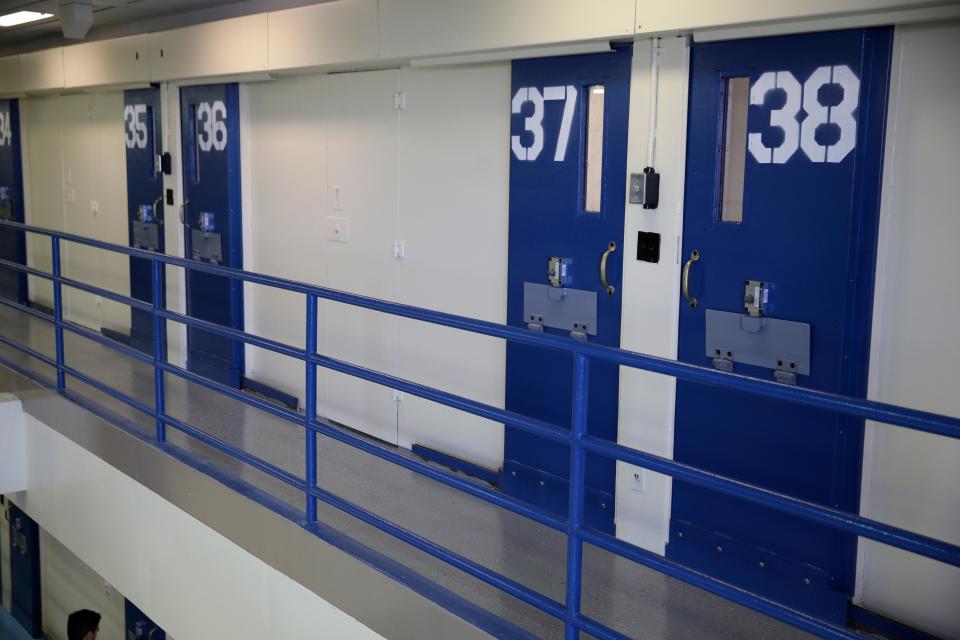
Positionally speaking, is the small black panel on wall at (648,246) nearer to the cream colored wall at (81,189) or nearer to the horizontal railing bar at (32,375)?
the horizontal railing bar at (32,375)

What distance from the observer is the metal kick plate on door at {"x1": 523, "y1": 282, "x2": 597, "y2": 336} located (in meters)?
3.92

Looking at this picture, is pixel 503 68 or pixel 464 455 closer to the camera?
pixel 503 68

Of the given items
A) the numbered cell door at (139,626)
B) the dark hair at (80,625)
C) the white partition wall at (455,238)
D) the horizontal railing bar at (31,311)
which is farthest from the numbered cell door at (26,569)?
the white partition wall at (455,238)

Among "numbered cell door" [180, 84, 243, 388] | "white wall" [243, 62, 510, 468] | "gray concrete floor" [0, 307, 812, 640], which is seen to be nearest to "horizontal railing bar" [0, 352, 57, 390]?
"gray concrete floor" [0, 307, 812, 640]

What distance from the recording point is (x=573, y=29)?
12.0 feet

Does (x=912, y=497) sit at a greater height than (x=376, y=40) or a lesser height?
lesser

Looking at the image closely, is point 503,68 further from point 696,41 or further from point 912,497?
point 912,497

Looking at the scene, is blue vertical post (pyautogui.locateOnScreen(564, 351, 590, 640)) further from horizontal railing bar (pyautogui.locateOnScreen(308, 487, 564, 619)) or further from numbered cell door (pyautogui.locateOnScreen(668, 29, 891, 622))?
numbered cell door (pyautogui.locateOnScreen(668, 29, 891, 622))

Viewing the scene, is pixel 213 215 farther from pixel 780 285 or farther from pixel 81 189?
pixel 780 285

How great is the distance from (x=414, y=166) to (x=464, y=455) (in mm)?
1507

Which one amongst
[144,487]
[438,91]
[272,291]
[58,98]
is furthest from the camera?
[58,98]

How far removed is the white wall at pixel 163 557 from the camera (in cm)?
333

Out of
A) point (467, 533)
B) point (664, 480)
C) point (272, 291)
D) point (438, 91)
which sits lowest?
point (467, 533)

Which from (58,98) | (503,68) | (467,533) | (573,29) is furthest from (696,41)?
(58,98)
